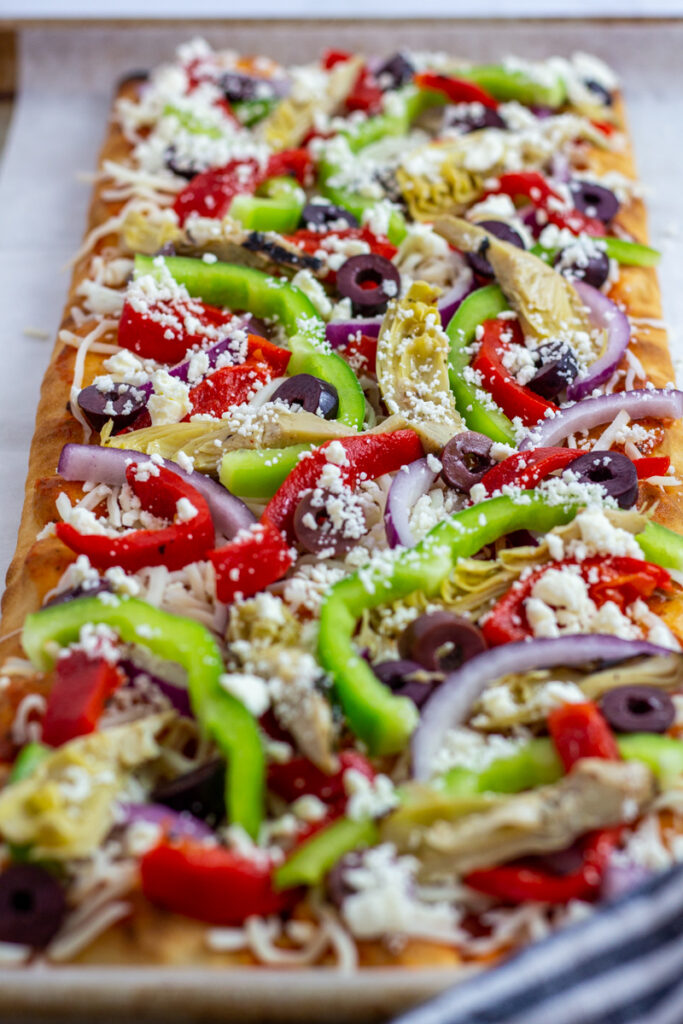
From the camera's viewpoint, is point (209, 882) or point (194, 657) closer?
point (209, 882)

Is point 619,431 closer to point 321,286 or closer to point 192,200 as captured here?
point 321,286

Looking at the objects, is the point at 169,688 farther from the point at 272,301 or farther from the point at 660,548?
the point at 272,301

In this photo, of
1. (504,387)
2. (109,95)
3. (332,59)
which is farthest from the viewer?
(109,95)

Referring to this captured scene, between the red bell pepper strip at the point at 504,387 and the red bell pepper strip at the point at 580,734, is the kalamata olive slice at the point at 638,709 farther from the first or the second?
the red bell pepper strip at the point at 504,387

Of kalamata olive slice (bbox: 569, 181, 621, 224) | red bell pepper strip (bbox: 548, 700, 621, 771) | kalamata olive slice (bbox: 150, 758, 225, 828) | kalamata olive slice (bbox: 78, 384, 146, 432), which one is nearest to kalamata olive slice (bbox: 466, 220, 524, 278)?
kalamata olive slice (bbox: 569, 181, 621, 224)

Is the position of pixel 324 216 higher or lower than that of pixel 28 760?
higher

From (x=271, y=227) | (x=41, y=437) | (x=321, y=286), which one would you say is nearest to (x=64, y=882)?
(x=41, y=437)

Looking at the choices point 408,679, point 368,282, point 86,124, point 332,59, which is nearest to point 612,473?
point 408,679

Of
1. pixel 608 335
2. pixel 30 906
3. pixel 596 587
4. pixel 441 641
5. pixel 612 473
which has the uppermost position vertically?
pixel 608 335
